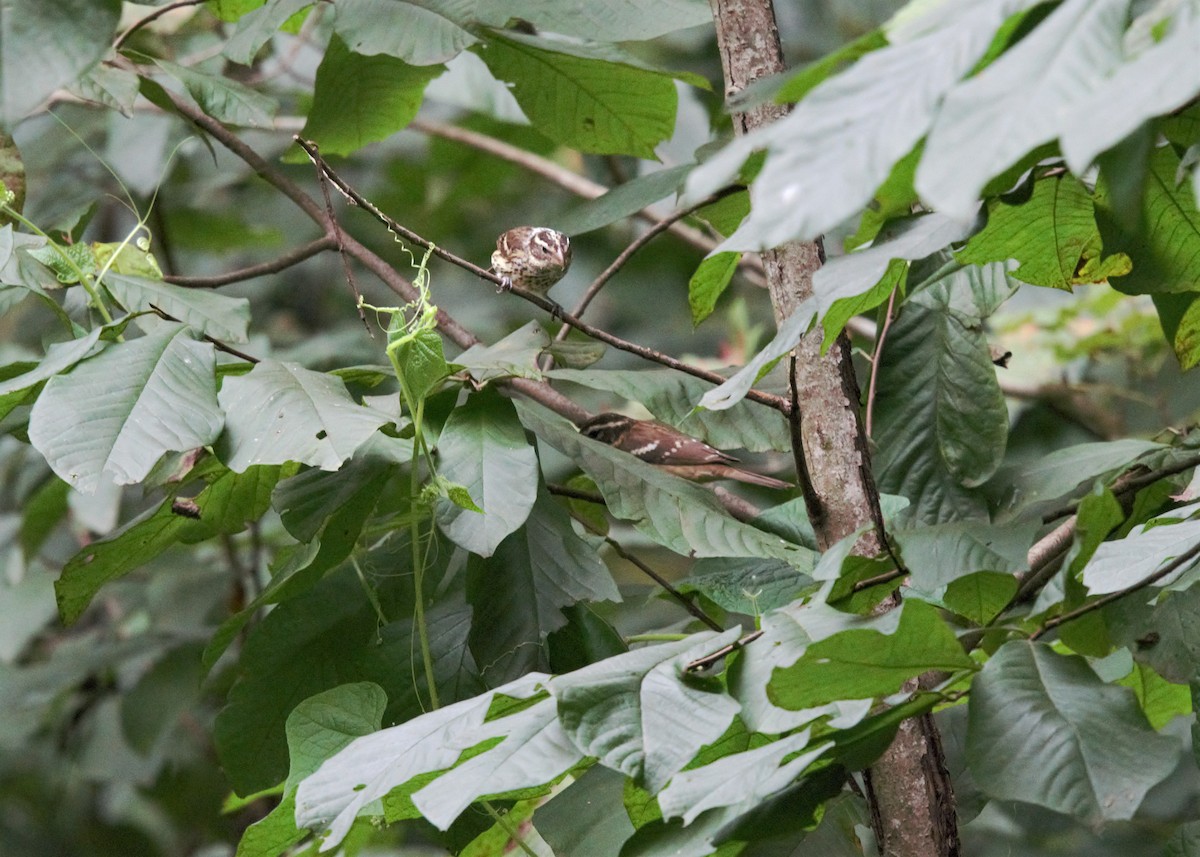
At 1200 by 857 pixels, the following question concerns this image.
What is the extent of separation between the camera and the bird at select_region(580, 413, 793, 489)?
1376mm

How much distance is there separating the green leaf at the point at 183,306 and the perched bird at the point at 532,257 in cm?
40

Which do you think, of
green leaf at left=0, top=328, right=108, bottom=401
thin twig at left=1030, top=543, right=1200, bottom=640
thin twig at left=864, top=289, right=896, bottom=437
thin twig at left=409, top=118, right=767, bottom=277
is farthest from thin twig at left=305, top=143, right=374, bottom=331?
thin twig at left=409, top=118, right=767, bottom=277

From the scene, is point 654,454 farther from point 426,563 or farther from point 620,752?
point 620,752

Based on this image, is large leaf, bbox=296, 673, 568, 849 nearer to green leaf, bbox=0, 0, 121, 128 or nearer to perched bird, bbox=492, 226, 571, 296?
green leaf, bbox=0, 0, 121, 128

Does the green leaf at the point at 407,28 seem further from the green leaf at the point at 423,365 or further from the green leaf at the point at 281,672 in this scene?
the green leaf at the point at 281,672

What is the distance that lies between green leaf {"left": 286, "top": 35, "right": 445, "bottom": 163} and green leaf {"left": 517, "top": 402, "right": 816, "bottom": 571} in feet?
1.50

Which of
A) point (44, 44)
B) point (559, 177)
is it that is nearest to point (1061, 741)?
point (44, 44)

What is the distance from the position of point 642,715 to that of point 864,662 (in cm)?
13

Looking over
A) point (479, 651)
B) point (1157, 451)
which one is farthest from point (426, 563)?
point (1157, 451)

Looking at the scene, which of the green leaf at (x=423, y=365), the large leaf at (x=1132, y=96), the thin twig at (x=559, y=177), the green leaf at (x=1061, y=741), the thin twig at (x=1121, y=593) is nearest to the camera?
the large leaf at (x=1132, y=96)

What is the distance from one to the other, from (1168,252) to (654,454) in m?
0.58

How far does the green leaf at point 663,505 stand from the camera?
1.05 m

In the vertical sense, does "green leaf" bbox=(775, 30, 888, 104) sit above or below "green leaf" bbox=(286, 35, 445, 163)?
above

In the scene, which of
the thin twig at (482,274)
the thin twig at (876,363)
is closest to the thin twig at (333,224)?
the thin twig at (482,274)
